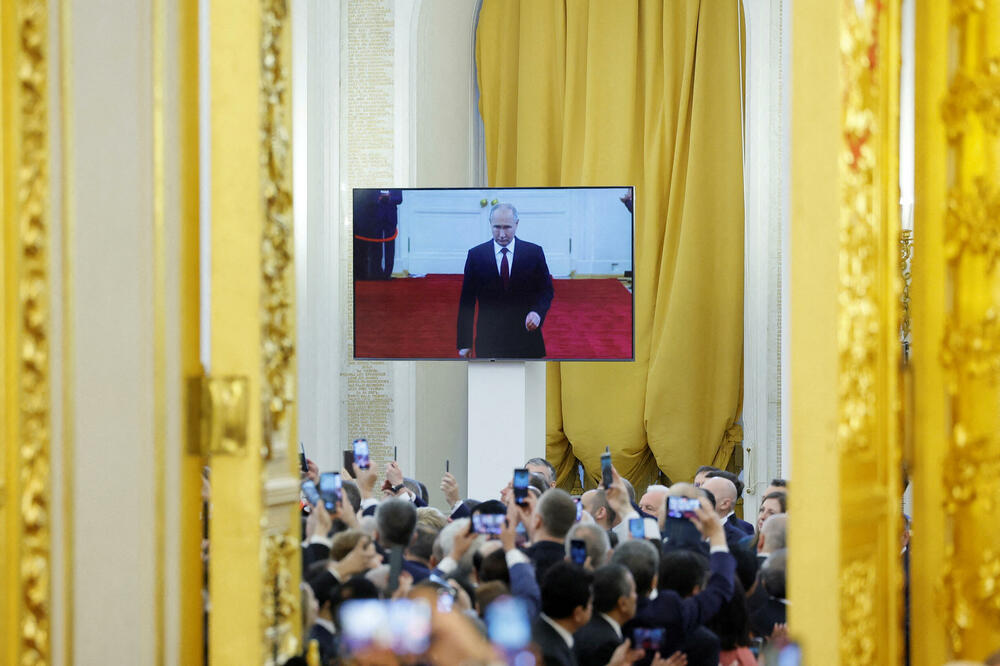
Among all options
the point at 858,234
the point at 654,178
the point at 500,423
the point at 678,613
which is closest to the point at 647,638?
the point at 678,613

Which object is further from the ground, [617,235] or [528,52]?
[528,52]

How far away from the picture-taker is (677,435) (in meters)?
7.41

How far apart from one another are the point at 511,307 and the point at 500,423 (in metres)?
0.61

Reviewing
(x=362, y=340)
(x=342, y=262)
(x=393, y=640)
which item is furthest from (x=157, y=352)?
(x=342, y=262)

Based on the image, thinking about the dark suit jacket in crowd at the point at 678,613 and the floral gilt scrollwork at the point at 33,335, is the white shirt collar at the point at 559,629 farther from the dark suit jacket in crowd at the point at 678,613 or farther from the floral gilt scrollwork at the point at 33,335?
the floral gilt scrollwork at the point at 33,335

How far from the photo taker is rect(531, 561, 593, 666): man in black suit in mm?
2232

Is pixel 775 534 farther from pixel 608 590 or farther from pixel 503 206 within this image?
pixel 503 206

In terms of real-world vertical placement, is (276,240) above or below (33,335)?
above

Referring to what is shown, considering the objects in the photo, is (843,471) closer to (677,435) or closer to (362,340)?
(362,340)

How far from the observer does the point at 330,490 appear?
7.52ft

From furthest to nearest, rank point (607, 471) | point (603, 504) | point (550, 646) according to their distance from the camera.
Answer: point (603, 504), point (607, 471), point (550, 646)

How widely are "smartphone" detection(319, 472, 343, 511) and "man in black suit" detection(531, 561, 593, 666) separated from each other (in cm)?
46

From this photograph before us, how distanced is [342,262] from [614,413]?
215 cm

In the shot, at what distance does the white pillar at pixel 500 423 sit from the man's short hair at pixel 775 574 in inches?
116
